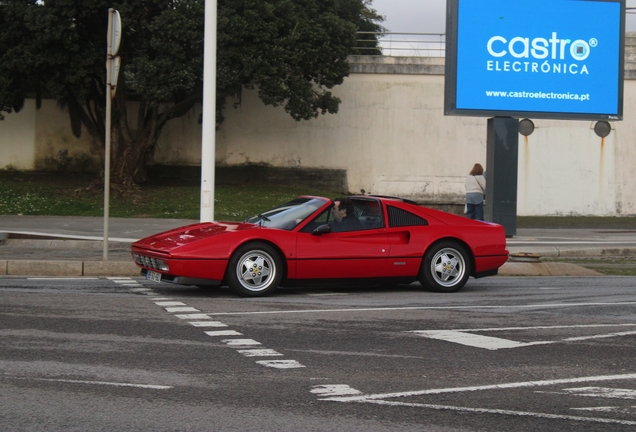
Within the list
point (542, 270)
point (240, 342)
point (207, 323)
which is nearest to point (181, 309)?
point (207, 323)

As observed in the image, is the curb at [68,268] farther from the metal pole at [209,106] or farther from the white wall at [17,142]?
the white wall at [17,142]

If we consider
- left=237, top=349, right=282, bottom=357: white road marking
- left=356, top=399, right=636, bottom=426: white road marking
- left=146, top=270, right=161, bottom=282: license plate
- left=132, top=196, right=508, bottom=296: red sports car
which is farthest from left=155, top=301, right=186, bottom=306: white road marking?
left=356, top=399, right=636, bottom=426: white road marking

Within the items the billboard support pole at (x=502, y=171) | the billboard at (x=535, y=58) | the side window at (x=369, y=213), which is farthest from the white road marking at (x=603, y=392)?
the billboard support pole at (x=502, y=171)

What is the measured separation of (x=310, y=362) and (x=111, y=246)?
33.5 feet

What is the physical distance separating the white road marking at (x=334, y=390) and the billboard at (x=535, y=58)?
45.8ft

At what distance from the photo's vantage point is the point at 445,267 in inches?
435

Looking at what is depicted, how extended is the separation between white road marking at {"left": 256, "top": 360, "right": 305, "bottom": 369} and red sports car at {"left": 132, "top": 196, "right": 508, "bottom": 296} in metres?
3.50

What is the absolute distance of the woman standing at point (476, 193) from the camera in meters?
18.8

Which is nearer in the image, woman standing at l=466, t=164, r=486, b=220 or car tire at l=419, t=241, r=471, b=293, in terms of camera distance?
car tire at l=419, t=241, r=471, b=293

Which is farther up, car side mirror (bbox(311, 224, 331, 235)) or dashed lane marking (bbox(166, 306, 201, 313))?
car side mirror (bbox(311, 224, 331, 235))

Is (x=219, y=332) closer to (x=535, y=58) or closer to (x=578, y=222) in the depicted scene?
(x=535, y=58)

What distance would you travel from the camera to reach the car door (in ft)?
33.8

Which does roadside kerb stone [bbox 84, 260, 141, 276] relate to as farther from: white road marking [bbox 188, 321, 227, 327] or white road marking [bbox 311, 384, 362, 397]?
white road marking [bbox 311, 384, 362, 397]

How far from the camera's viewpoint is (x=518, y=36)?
19141 millimetres
